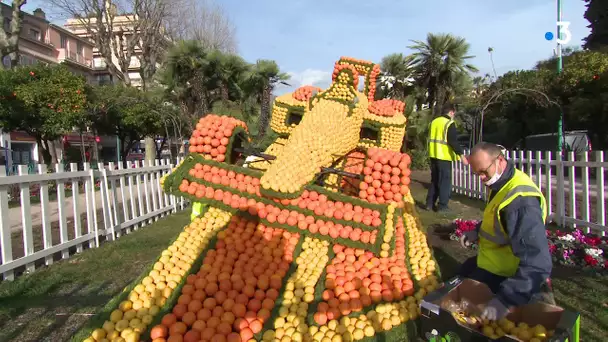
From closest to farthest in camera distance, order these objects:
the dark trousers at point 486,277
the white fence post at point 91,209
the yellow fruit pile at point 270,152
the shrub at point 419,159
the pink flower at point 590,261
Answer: the dark trousers at point 486,277
the pink flower at point 590,261
the yellow fruit pile at point 270,152
the white fence post at point 91,209
the shrub at point 419,159

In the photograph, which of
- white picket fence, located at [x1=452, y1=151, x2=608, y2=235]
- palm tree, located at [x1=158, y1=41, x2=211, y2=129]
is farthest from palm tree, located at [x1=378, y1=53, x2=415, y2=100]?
white picket fence, located at [x1=452, y1=151, x2=608, y2=235]

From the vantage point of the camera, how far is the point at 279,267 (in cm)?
340

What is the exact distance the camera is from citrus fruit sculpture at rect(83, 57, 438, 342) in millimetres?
2779

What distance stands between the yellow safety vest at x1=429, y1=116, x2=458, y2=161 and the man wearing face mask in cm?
465

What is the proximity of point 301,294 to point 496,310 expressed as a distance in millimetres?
1407

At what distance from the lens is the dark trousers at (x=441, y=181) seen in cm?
770

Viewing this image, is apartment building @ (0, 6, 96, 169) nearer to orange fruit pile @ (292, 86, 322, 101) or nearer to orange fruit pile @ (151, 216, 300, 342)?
orange fruit pile @ (292, 86, 322, 101)

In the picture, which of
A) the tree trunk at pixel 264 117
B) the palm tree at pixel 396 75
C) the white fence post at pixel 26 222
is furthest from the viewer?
the palm tree at pixel 396 75

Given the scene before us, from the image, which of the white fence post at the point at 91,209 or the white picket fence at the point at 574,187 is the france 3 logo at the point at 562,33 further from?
the white fence post at the point at 91,209

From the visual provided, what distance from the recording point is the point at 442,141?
7656 mm

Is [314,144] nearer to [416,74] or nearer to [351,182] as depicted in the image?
[351,182]

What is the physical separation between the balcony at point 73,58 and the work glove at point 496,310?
4140cm

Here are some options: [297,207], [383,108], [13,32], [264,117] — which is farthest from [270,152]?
[13,32]

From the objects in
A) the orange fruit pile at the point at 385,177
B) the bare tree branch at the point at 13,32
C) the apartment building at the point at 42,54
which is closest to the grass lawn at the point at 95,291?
the orange fruit pile at the point at 385,177
